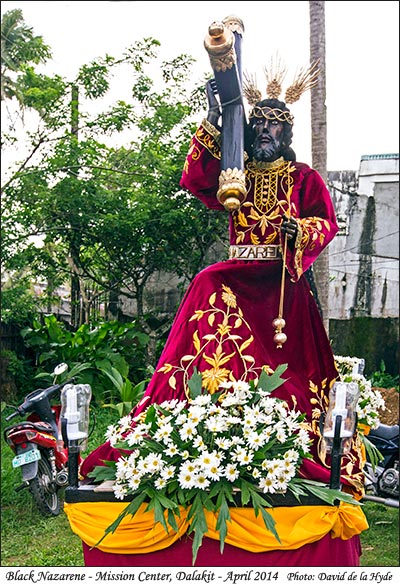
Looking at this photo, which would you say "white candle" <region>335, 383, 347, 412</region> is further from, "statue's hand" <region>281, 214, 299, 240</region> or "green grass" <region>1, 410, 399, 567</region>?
"green grass" <region>1, 410, 399, 567</region>

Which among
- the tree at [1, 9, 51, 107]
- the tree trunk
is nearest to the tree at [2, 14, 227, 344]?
the tree at [1, 9, 51, 107]

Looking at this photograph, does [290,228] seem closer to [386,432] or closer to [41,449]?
[386,432]

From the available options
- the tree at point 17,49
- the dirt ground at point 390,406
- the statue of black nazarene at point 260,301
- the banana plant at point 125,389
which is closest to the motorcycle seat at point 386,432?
the dirt ground at point 390,406

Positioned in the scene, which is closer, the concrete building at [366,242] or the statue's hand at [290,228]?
the statue's hand at [290,228]

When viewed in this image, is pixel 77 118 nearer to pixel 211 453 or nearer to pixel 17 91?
pixel 17 91

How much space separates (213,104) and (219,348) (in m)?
1.19

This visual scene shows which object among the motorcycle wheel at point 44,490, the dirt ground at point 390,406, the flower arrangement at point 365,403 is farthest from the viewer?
Result: the dirt ground at point 390,406

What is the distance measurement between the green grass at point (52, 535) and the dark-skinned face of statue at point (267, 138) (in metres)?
2.19

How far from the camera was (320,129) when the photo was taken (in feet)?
19.2

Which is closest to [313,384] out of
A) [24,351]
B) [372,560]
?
[372,560]

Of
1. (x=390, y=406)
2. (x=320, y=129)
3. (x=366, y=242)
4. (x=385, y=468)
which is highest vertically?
(x=320, y=129)

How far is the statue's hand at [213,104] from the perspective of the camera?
351cm

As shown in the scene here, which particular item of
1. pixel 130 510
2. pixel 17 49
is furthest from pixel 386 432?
pixel 17 49

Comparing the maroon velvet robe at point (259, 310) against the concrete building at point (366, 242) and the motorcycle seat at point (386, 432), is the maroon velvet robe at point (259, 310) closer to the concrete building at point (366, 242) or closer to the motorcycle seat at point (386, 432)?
the motorcycle seat at point (386, 432)
